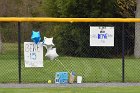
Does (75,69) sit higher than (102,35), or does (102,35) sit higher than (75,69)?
(102,35)

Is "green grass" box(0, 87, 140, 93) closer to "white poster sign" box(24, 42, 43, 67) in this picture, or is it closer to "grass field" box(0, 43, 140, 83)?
"white poster sign" box(24, 42, 43, 67)

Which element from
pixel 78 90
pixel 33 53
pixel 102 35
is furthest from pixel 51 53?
pixel 78 90

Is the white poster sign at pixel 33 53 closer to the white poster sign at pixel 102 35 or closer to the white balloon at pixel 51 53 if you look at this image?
the white balloon at pixel 51 53

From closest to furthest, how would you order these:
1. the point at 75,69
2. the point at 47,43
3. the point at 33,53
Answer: the point at 33,53 < the point at 47,43 < the point at 75,69

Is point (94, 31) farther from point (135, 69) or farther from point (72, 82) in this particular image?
point (135, 69)

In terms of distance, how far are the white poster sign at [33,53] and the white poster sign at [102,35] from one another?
1.54 metres

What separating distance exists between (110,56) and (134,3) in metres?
10.4

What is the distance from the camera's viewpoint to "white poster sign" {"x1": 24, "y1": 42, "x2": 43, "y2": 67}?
1460 centimetres

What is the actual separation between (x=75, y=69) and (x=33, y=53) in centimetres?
355

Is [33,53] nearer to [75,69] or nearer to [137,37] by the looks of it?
[75,69]

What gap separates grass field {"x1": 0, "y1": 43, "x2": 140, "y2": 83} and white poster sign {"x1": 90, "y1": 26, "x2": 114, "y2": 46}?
1319 mm

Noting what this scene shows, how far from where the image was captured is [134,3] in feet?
94.3

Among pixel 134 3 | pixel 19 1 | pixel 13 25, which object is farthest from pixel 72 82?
pixel 19 1

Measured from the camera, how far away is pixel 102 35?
14.6 meters
